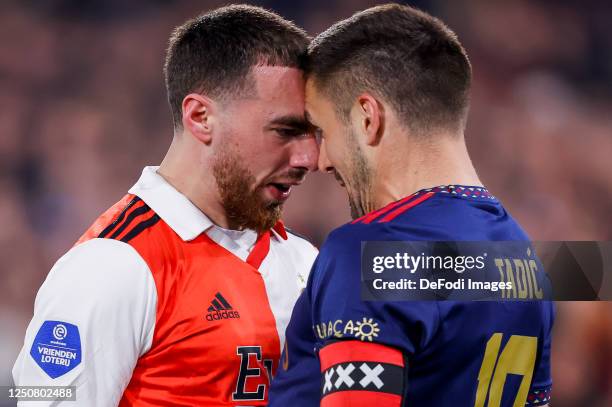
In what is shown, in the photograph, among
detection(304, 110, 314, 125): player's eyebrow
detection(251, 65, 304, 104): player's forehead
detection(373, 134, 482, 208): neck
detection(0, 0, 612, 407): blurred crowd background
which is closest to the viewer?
detection(373, 134, 482, 208): neck

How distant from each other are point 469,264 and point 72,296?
1.03 metres

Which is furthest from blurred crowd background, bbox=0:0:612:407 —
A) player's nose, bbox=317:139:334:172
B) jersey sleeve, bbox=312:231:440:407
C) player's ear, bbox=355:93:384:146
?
jersey sleeve, bbox=312:231:440:407

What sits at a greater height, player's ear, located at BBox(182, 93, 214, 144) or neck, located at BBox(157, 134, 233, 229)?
player's ear, located at BBox(182, 93, 214, 144)

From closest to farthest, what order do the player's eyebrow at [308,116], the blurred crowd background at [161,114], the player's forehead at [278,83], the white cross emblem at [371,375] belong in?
1. the white cross emblem at [371,375]
2. the player's eyebrow at [308,116]
3. the player's forehead at [278,83]
4. the blurred crowd background at [161,114]

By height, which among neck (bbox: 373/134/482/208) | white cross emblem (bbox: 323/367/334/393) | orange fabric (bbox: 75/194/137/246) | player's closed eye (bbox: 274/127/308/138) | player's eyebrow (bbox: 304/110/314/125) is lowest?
white cross emblem (bbox: 323/367/334/393)

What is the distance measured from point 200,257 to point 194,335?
24 centimetres

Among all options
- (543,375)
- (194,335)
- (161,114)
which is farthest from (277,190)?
(161,114)

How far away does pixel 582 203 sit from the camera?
5438 mm

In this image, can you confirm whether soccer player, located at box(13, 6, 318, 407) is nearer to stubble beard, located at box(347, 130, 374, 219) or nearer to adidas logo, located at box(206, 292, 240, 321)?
adidas logo, located at box(206, 292, 240, 321)

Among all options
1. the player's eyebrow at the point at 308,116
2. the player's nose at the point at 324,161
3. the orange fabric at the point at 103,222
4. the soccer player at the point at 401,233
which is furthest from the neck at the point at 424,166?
the orange fabric at the point at 103,222

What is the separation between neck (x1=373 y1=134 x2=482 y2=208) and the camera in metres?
1.88

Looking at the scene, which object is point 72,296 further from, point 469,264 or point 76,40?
point 76,40

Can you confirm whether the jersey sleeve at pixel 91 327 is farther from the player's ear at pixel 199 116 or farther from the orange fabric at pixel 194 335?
the player's ear at pixel 199 116

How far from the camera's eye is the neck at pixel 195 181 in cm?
242
